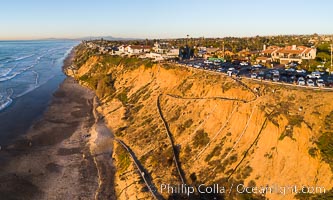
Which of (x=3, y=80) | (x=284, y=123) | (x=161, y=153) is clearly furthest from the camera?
(x=3, y=80)

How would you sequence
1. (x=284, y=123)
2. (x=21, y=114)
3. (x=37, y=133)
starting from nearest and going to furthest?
(x=284, y=123)
(x=37, y=133)
(x=21, y=114)

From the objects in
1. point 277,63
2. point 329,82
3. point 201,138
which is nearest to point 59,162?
point 201,138

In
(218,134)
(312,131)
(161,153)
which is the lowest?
Answer: (161,153)

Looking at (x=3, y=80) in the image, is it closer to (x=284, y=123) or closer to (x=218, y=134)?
(x=218, y=134)

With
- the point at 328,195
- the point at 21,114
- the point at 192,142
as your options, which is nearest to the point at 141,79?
the point at 21,114

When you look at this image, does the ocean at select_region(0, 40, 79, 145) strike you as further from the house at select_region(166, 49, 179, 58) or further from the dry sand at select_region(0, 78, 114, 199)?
the house at select_region(166, 49, 179, 58)

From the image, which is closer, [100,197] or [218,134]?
[100,197]
